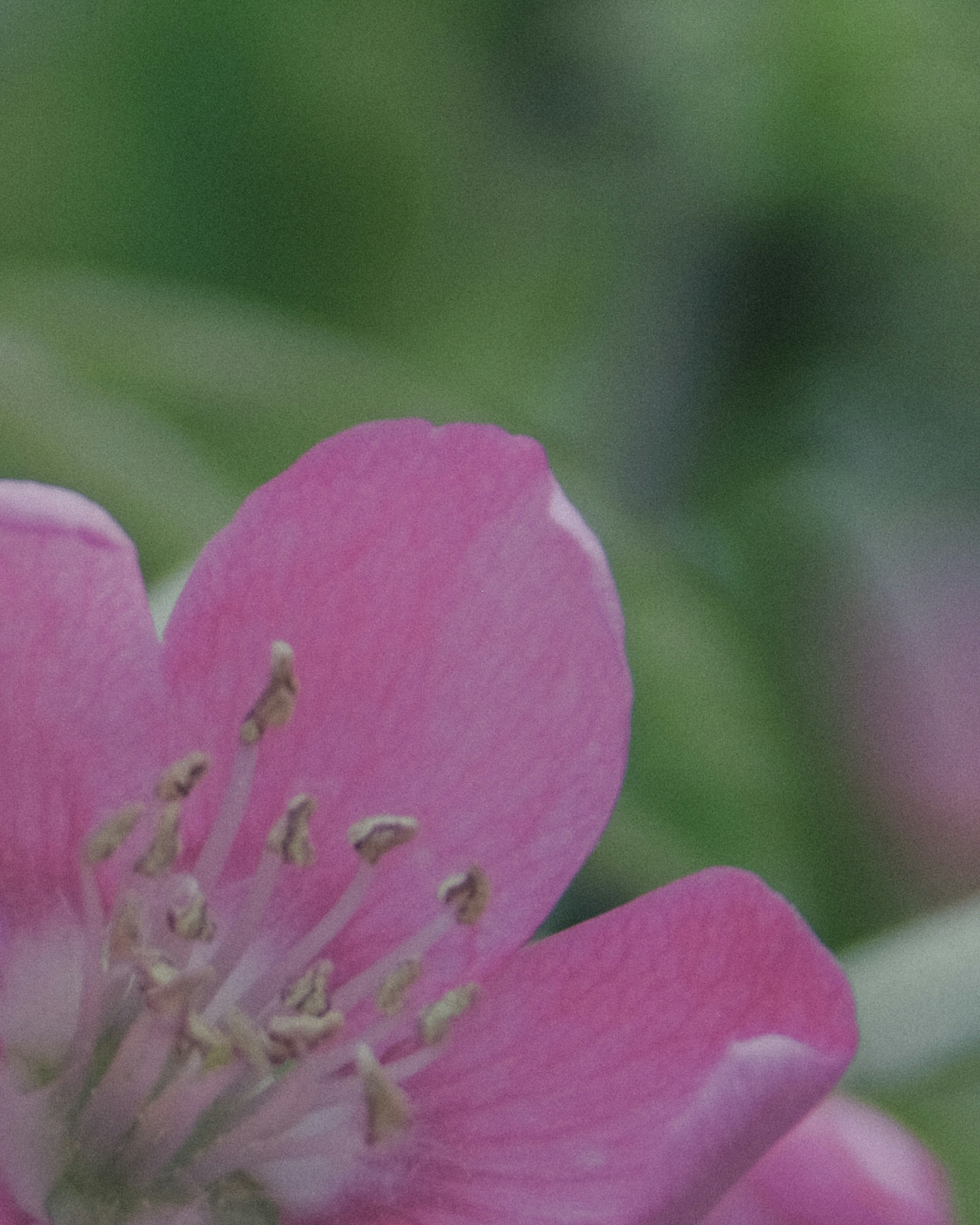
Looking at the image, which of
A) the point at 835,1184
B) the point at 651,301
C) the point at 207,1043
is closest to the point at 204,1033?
the point at 207,1043

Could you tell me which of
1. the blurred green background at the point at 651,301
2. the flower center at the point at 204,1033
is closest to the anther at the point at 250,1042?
the flower center at the point at 204,1033

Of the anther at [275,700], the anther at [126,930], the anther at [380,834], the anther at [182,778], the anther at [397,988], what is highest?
the anther at [275,700]

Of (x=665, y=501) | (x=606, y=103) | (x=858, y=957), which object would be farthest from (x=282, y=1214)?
(x=606, y=103)

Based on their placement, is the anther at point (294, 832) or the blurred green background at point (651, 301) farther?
the blurred green background at point (651, 301)

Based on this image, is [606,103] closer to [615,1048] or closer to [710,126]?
[710,126]

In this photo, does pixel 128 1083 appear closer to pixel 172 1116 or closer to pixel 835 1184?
pixel 172 1116

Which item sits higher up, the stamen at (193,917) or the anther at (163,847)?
the anther at (163,847)

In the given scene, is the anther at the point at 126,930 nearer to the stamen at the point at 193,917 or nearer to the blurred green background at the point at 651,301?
the stamen at the point at 193,917
